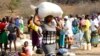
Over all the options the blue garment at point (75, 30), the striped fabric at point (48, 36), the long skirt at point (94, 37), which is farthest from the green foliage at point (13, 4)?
the striped fabric at point (48, 36)

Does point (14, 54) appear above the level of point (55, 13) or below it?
below

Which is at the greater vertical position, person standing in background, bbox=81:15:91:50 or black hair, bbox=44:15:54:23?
black hair, bbox=44:15:54:23

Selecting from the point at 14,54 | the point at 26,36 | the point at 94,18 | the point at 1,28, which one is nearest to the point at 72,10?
the point at 26,36

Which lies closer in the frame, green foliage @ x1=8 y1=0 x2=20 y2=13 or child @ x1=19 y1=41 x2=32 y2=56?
child @ x1=19 y1=41 x2=32 y2=56

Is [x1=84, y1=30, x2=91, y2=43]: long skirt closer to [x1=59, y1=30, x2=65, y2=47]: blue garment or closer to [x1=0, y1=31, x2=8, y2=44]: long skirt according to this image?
[x1=59, y1=30, x2=65, y2=47]: blue garment

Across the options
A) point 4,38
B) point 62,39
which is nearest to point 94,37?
point 62,39

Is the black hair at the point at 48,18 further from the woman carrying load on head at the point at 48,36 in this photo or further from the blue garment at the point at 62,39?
the blue garment at the point at 62,39

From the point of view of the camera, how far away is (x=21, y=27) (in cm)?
2503

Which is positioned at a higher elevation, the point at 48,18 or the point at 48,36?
the point at 48,18

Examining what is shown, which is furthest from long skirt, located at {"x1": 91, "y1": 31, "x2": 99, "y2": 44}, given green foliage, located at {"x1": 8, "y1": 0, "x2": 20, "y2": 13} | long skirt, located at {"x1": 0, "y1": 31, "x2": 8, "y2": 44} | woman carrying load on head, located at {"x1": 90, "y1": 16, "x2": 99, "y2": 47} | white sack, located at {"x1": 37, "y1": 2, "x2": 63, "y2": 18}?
green foliage, located at {"x1": 8, "y1": 0, "x2": 20, "y2": 13}

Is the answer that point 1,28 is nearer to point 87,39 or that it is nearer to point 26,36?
point 87,39

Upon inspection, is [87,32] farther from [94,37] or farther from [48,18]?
[48,18]

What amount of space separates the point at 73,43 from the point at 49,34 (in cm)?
673

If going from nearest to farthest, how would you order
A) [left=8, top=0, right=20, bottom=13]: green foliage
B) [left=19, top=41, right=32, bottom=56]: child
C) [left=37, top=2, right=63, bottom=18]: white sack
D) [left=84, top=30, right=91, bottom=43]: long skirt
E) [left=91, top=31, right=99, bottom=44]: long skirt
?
1. [left=37, top=2, right=63, bottom=18]: white sack
2. [left=19, top=41, right=32, bottom=56]: child
3. [left=84, top=30, right=91, bottom=43]: long skirt
4. [left=91, top=31, right=99, bottom=44]: long skirt
5. [left=8, top=0, right=20, bottom=13]: green foliage
